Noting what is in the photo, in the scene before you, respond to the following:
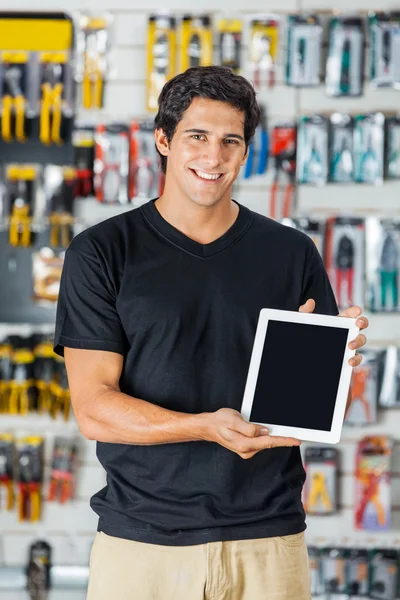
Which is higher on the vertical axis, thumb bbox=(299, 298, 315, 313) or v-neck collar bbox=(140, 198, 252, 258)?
v-neck collar bbox=(140, 198, 252, 258)

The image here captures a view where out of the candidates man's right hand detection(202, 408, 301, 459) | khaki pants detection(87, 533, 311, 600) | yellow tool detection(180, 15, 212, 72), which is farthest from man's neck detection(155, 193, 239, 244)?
yellow tool detection(180, 15, 212, 72)

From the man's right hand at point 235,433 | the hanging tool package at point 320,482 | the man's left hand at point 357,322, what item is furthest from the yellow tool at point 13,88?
the man's right hand at point 235,433

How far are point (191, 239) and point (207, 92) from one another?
0.99 ft

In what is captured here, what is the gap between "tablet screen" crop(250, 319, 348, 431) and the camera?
69.2 inches

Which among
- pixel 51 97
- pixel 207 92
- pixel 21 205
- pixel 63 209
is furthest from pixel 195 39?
pixel 207 92

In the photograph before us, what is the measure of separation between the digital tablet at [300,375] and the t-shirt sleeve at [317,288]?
17 centimetres

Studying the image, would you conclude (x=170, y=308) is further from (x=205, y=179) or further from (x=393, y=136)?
(x=393, y=136)

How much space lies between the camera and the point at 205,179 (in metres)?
1.89

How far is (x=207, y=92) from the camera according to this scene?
→ 1897 millimetres

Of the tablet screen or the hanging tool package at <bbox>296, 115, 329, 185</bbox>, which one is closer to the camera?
the tablet screen

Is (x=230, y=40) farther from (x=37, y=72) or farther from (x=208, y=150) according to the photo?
(x=208, y=150)

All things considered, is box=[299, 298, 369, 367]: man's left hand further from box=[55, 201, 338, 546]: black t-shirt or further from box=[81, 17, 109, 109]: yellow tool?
box=[81, 17, 109, 109]: yellow tool

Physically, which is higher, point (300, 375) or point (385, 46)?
point (385, 46)

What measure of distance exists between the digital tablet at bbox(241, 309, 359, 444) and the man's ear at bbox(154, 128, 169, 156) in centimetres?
47
